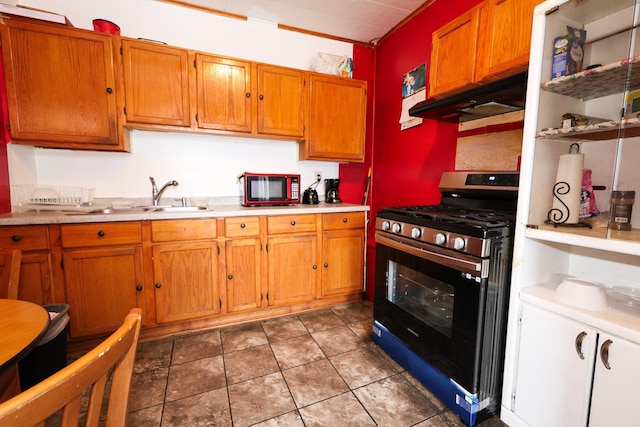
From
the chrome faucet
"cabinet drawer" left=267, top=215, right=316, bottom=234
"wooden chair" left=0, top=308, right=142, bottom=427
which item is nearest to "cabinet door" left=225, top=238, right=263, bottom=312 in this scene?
"cabinet drawer" left=267, top=215, right=316, bottom=234

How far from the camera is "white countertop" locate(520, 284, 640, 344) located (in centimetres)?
101

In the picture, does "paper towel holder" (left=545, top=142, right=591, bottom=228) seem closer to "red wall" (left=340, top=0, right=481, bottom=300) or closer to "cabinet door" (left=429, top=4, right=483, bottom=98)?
"cabinet door" (left=429, top=4, right=483, bottom=98)

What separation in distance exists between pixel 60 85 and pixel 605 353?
3.31 metres

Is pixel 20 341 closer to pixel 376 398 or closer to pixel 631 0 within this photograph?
pixel 376 398

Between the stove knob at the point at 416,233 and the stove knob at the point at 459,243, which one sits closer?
the stove knob at the point at 459,243

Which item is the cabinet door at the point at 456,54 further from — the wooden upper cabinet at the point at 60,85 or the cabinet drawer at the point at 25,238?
the cabinet drawer at the point at 25,238

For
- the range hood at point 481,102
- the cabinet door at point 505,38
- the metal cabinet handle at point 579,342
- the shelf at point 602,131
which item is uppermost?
the cabinet door at point 505,38

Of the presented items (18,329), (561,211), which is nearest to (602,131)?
(561,211)

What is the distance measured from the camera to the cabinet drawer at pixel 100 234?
1.86 meters

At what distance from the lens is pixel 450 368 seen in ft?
4.85

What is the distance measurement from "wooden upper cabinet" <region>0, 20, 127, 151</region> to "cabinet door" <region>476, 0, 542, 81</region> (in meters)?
2.47

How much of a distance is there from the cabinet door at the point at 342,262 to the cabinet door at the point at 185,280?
961mm

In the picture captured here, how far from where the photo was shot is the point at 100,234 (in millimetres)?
1917

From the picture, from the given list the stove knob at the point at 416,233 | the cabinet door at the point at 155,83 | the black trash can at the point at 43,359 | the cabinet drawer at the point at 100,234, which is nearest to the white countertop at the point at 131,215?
the cabinet drawer at the point at 100,234
